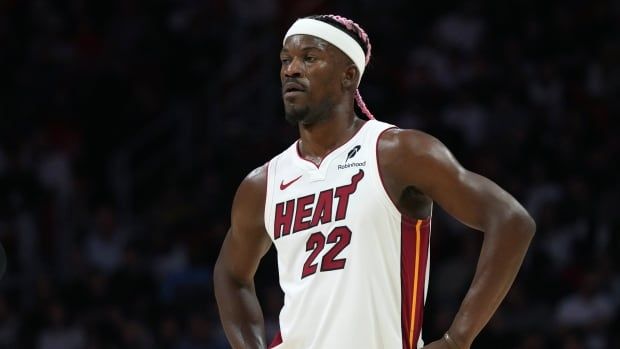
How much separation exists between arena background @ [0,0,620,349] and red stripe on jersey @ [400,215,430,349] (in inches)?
223

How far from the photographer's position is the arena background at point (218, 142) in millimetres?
10977

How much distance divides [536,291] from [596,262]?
613mm

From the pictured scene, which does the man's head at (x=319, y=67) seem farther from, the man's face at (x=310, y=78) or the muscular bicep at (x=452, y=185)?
the muscular bicep at (x=452, y=185)

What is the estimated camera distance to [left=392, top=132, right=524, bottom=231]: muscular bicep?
4.43m

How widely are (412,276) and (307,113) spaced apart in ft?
2.57

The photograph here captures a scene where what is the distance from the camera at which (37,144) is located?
512 inches

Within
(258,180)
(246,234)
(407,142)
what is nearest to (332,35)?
(407,142)

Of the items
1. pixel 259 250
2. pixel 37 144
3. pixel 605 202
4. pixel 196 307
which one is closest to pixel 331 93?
pixel 259 250

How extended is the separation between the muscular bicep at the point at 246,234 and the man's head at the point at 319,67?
17.3 inches

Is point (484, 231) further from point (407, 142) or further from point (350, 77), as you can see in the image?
point (350, 77)

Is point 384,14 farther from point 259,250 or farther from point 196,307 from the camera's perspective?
point 259,250

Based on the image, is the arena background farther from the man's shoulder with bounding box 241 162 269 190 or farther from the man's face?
the man's face

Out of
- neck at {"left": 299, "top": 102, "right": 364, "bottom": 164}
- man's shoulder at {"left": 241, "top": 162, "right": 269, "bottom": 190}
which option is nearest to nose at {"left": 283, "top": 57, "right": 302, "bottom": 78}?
neck at {"left": 299, "top": 102, "right": 364, "bottom": 164}

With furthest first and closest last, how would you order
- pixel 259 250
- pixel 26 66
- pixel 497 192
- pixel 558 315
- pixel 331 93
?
1. pixel 26 66
2. pixel 558 315
3. pixel 259 250
4. pixel 331 93
5. pixel 497 192
